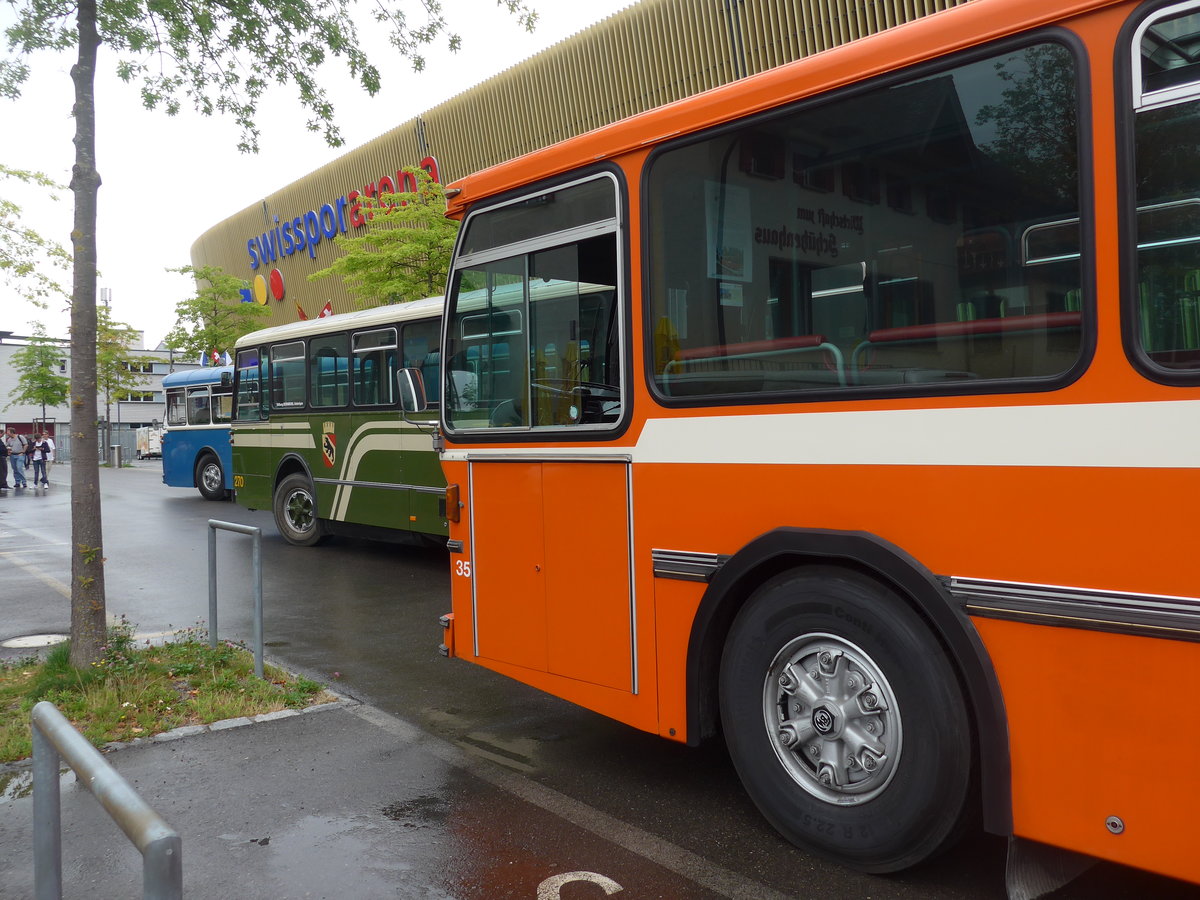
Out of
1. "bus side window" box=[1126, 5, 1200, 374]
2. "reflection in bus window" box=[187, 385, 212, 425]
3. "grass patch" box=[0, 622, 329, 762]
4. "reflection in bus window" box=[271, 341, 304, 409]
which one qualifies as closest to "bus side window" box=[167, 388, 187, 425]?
"reflection in bus window" box=[187, 385, 212, 425]

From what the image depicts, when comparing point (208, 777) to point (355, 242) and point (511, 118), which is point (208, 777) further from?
point (511, 118)

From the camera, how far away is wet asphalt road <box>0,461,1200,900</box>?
3395mm

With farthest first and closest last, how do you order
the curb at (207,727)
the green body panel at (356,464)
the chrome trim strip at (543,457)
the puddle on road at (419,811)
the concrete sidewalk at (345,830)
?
the green body panel at (356,464) → the curb at (207,727) → the chrome trim strip at (543,457) → the puddle on road at (419,811) → the concrete sidewalk at (345,830)

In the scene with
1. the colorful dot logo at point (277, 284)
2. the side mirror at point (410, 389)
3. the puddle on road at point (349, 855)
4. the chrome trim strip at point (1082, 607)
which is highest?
the colorful dot logo at point (277, 284)

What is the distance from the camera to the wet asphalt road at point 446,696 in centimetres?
339

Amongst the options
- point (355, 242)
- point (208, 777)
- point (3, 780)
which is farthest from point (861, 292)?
point (355, 242)

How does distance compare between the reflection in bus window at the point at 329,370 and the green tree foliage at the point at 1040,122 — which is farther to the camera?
the reflection in bus window at the point at 329,370

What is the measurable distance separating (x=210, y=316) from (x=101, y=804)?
36.0m

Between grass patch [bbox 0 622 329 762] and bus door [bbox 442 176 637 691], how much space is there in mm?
1522

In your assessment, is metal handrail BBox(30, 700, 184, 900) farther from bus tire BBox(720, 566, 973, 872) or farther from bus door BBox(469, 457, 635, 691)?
bus door BBox(469, 457, 635, 691)

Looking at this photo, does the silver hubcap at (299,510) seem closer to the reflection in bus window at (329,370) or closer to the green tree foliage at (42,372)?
the reflection in bus window at (329,370)

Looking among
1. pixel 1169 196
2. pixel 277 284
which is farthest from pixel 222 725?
pixel 277 284

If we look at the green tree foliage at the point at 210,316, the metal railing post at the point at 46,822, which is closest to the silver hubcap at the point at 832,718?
the metal railing post at the point at 46,822

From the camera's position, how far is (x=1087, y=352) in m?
2.76
